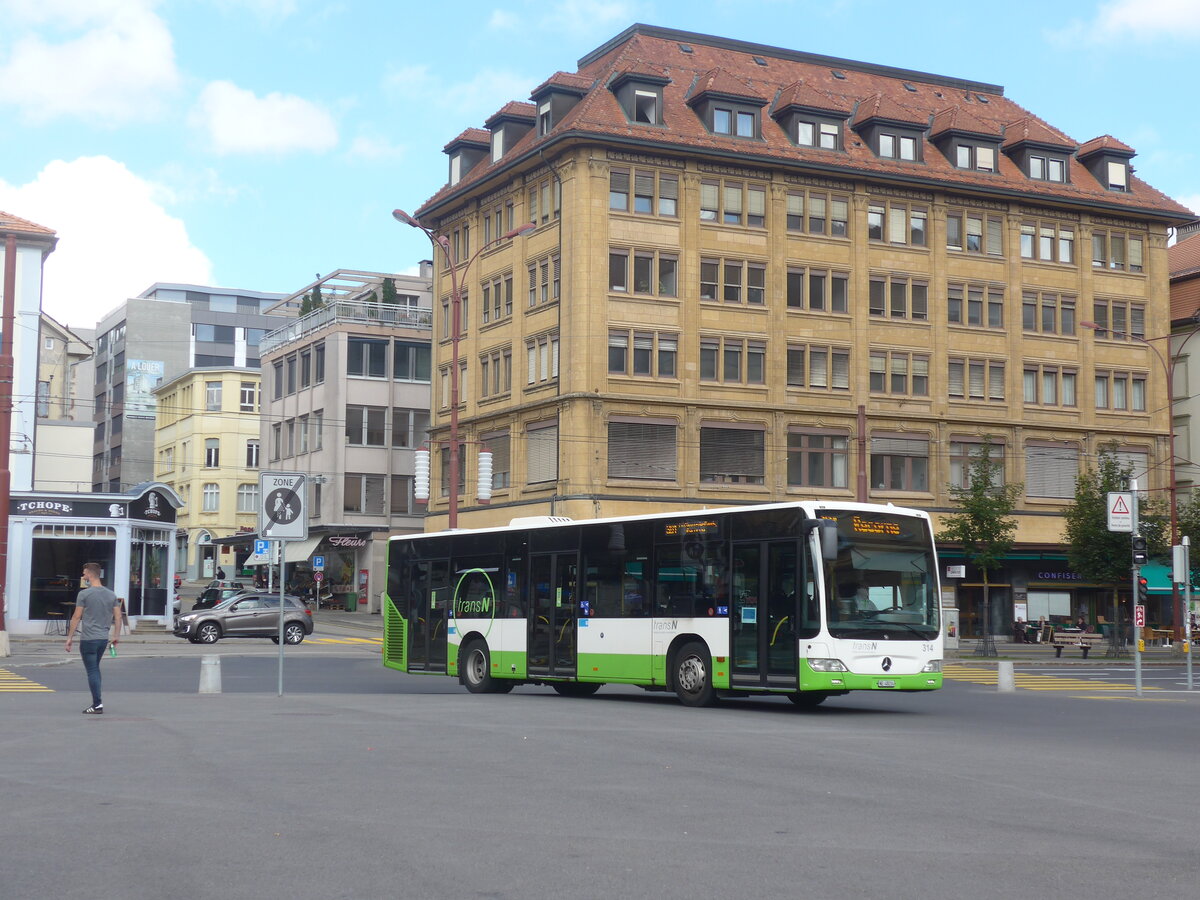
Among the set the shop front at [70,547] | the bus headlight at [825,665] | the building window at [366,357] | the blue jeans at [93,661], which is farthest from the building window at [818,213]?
the blue jeans at [93,661]

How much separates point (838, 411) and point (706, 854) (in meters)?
50.8

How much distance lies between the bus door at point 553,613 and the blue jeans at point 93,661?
291 inches

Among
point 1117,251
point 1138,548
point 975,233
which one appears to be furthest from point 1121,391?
point 1138,548

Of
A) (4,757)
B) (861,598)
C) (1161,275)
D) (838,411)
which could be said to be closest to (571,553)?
(861,598)

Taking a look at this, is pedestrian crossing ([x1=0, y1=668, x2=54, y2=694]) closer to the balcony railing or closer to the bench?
the bench

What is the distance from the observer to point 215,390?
107m

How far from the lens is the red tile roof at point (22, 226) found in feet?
186

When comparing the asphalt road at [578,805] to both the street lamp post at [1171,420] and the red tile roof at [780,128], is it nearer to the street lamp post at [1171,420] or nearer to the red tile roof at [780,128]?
the street lamp post at [1171,420]

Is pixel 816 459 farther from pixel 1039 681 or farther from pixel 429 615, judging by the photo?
pixel 429 615

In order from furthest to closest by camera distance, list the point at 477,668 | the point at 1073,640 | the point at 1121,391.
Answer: the point at 1121,391
the point at 1073,640
the point at 477,668

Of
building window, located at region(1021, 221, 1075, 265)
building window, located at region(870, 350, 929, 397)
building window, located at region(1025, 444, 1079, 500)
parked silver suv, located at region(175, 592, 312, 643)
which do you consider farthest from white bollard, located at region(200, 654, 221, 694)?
building window, located at region(1021, 221, 1075, 265)

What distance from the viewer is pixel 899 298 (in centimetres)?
6053

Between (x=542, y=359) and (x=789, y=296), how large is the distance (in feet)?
31.3

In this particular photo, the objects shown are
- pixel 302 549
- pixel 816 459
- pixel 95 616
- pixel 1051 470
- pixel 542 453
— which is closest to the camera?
pixel 95 616
